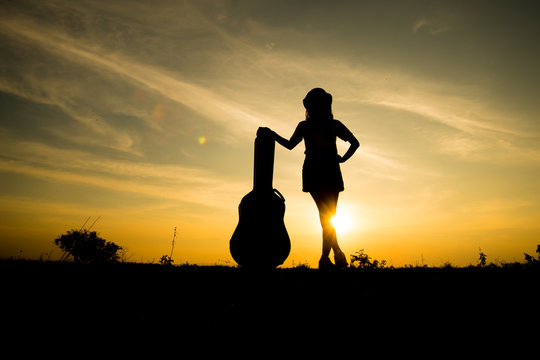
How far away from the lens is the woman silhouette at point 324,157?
5645mm

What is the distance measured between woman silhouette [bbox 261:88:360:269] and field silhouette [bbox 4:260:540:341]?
3.68ft

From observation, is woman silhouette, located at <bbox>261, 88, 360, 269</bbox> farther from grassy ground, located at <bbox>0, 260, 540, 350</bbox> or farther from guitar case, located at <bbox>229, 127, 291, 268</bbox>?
guitar case, located at <bbox>229, 127, 291, 268</bbox>

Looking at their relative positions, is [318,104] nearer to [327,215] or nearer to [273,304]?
[327,215]

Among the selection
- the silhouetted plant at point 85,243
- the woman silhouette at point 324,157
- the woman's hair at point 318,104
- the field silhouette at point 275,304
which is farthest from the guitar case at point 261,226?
the silhouetted plant at point 85,243

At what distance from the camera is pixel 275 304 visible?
3.23 metres

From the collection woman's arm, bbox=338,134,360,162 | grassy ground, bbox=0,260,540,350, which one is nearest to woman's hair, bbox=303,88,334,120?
woman's arm, bbox=338,134,360,162

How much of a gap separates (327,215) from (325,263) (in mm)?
856

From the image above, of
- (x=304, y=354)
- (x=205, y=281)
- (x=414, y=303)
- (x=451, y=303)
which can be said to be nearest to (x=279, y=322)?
(x=304, y=354)

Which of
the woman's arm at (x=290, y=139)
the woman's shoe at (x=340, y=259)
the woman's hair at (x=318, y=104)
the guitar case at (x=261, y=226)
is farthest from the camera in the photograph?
the woman's shoe at (x=340, y=259)

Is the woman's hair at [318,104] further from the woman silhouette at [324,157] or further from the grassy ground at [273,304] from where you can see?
the grassy ground at [273,304]

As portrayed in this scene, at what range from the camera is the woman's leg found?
573 centimetres

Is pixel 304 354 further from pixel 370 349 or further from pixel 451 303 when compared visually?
pixel 451 303

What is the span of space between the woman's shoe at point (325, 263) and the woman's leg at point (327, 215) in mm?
73

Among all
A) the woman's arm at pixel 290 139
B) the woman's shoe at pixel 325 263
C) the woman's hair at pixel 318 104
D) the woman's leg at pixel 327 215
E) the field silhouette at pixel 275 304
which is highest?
the woman's hair at pixel 318 104
